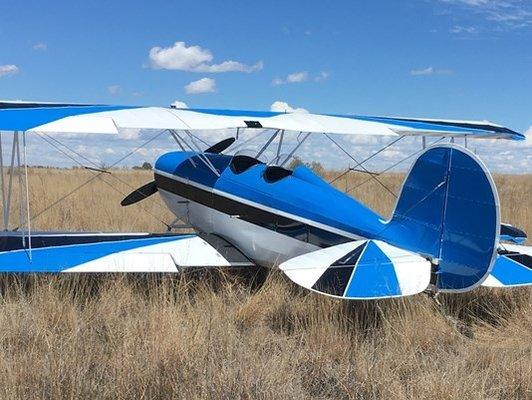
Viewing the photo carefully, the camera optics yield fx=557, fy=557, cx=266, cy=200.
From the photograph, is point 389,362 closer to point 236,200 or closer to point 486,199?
point 486,199

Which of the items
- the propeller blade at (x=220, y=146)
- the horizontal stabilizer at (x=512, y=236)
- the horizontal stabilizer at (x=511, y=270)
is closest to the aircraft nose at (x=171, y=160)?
the propeller blade at (x=220, y=146)

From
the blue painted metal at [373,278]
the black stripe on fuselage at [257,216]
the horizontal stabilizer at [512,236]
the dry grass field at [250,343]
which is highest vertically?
the black stripe on fuselage at [257,216]

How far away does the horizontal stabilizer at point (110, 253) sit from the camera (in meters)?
5.47

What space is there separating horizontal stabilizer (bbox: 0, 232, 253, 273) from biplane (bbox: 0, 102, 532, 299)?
0.01 metres

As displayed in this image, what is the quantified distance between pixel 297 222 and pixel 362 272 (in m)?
1.39

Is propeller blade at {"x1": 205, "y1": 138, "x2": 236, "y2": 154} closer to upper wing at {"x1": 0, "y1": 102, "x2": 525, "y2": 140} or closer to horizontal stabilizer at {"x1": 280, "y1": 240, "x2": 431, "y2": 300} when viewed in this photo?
upper wing at {"x1": 0, "y1": 102, "x2": 525, "y2": 140}

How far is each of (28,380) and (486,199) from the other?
11.3ft

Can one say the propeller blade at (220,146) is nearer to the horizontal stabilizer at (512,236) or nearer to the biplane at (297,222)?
the biplane at (297,222)

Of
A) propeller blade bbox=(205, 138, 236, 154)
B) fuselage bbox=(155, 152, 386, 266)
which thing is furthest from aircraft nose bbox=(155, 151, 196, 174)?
propeller blade bbox=(205, 138, 236, 154)

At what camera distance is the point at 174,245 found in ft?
20.4

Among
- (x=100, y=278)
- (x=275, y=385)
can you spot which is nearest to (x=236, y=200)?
(x=100, y=278)

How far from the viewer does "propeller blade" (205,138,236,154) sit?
27.9ft

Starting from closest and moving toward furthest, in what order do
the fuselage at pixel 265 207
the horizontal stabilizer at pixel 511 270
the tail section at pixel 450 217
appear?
the tail section at pixel 450 217 → the horizontal stabilizer at pixel 511 270 → the fuselage at pixel 265 207

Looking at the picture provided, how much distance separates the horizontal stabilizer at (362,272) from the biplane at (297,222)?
0.01 m
